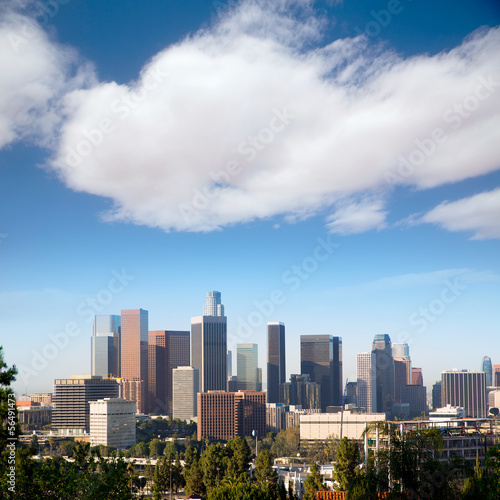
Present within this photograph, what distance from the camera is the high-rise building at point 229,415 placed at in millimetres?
191000

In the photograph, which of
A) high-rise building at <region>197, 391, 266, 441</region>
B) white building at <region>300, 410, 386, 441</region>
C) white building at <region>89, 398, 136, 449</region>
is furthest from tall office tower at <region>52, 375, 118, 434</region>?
white building at <region>300, 410, 386, 441</region>

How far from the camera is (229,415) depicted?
193625mm

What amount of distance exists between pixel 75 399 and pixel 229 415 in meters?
49.6

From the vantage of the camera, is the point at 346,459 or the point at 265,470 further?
the point at 265,470

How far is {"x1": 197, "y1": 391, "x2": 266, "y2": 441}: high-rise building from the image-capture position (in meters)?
191

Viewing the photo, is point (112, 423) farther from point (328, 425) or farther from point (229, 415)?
point (328, 425)

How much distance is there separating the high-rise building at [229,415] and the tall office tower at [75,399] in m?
32.9

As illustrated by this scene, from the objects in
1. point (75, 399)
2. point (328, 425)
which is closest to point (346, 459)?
point (328, 425)

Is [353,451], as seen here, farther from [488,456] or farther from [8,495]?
[8,495]

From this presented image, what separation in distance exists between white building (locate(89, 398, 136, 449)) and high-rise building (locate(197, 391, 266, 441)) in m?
23.8

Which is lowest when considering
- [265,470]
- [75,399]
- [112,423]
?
[112,423]

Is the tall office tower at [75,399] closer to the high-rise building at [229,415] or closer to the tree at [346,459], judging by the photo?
the high-rise building at [229,415]

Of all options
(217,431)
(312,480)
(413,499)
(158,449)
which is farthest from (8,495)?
(217,431)

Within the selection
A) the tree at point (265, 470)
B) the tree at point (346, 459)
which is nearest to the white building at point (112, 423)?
the tree at point (265, 470)
